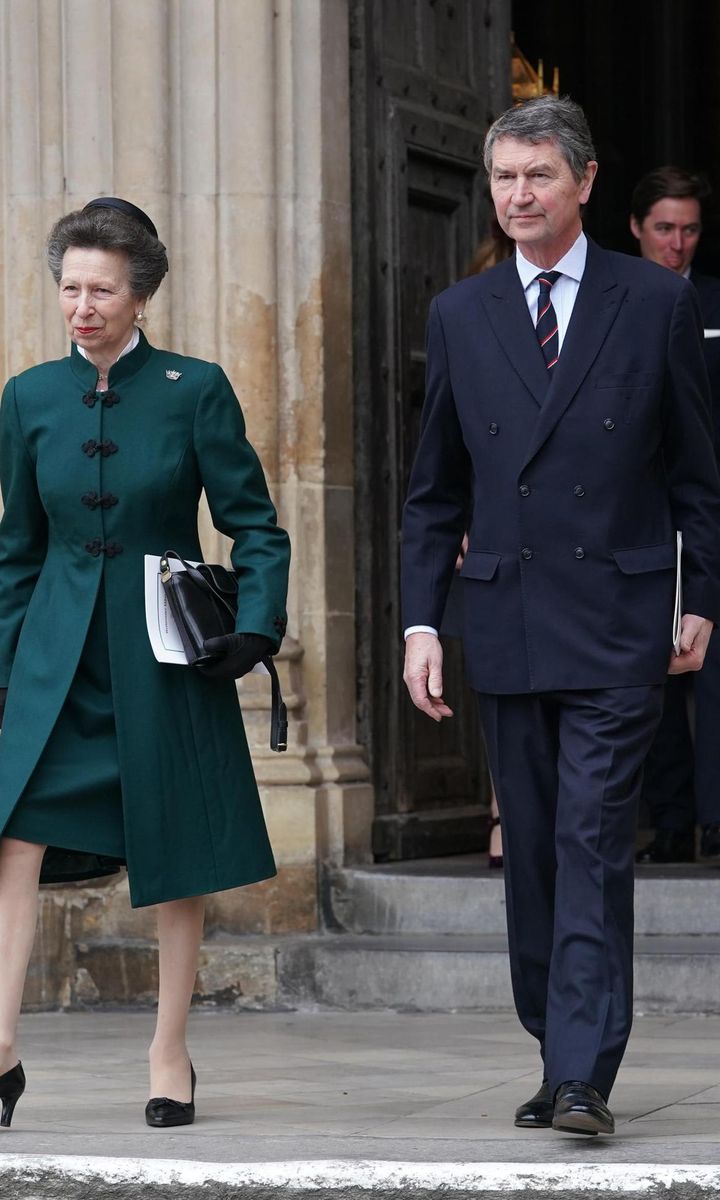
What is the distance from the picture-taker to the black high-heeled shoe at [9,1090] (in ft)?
16.1

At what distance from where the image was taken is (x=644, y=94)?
12953 mm

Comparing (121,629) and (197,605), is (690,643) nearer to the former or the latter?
(197,605)

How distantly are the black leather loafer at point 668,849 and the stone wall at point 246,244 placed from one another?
92 centimetres

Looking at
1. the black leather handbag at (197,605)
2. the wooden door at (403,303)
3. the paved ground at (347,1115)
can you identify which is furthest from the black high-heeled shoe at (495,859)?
the black leather handbag at (197,605)

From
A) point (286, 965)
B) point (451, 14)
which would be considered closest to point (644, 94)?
point (451, 14)

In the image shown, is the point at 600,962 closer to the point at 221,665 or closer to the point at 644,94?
the point at 221,665

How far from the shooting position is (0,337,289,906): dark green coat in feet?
16.5

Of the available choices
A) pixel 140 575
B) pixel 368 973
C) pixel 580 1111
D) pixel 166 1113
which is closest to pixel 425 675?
pixel 140 575

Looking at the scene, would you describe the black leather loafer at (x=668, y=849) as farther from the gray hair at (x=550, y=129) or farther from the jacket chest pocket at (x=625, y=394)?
the gray hair at (x=550, y=129)

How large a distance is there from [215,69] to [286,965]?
108 inches

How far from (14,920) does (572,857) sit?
45.6 inches

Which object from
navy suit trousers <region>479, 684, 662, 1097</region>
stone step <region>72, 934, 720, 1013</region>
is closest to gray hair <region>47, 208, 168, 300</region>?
navy suit trousers <region>479, 684, 662, 1097</region>

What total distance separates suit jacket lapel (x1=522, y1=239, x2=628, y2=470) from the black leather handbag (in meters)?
0.74

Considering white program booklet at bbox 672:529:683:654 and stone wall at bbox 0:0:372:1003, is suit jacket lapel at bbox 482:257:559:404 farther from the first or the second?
stone wall at bbox 0:0:372:1003
